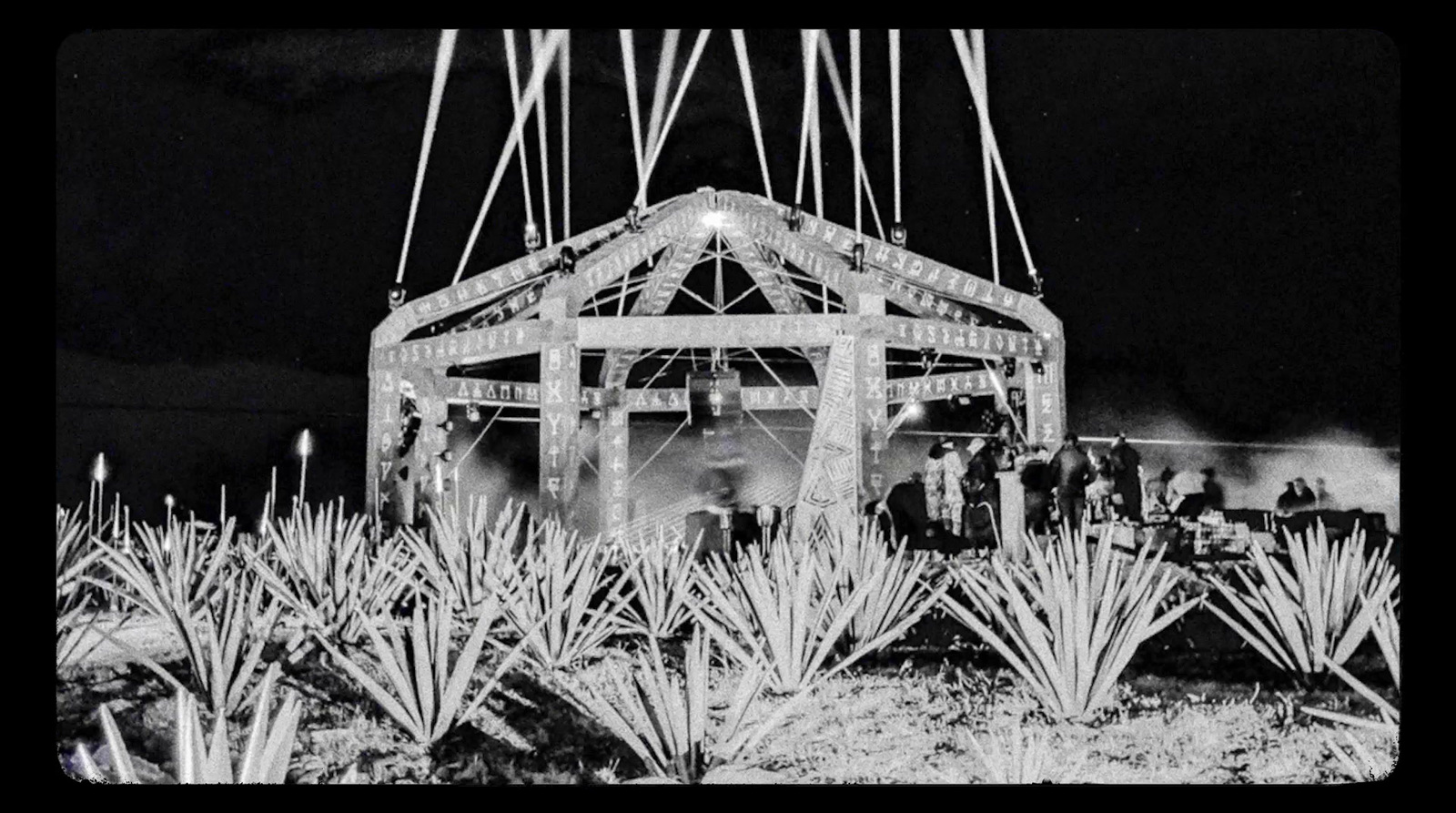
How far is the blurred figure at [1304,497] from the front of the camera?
411 centimetres

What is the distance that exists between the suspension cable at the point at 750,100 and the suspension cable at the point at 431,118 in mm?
1061

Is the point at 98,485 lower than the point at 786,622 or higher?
higher

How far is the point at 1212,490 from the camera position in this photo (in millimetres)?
4688

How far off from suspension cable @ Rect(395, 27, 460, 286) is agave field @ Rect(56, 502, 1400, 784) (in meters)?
1.80

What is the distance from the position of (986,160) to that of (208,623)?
3.92m

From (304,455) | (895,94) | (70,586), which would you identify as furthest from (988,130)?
(70,586)

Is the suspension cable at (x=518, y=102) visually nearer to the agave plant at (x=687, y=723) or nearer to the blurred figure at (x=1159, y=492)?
the agave plant at (x=687, y=723)

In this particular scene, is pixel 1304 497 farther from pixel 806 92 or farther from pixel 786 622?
pixel 806 92

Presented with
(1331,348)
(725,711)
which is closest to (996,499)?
(1331,348)

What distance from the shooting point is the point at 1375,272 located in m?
3.78

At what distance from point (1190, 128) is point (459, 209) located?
3.42 meters

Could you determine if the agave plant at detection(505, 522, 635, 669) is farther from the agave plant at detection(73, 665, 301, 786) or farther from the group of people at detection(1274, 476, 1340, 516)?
the group of people at detection(1274, 476, 1340, 516)

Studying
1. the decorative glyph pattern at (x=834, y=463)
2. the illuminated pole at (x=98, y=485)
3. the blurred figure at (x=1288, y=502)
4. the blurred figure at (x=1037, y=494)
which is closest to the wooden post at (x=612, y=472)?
the decorative glyph pattern at (x=834, y=463)

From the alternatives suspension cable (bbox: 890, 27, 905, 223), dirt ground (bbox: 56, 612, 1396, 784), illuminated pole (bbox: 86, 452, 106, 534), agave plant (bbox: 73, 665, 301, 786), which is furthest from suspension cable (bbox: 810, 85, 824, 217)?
illuminated pole (bbox: 86, 452, 106, 534)
